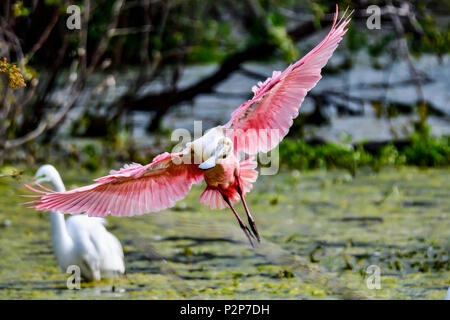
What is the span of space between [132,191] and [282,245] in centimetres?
198

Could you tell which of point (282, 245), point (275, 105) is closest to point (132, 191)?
point (275, 105)

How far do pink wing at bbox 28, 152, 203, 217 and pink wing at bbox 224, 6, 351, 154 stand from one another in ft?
0.91

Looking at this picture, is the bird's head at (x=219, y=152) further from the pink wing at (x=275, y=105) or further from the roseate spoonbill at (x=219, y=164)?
the pink wing at (x=275, y=105)

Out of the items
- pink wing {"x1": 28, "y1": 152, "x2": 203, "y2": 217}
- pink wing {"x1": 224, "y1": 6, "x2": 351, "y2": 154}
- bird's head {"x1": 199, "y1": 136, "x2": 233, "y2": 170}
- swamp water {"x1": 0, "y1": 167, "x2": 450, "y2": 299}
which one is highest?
pink wing {"x1": 224, "y1": 6, "x2": 351, "y2": 154}

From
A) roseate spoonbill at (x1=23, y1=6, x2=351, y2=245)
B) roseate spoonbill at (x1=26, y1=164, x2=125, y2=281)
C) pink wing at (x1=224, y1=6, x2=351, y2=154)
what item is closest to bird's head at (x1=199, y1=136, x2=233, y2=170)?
roseate spoonbill at (x1=23, y1=6, x2=351, y2=245)

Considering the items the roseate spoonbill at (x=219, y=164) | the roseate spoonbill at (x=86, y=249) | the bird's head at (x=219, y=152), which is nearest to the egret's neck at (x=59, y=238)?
the roseate spoonbill at (x=86, y=249)

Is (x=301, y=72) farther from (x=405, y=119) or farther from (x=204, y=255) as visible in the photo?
(x=405, y=119)

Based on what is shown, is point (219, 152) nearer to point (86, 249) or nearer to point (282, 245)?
point (86, 249)

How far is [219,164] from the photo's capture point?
10.7 ft

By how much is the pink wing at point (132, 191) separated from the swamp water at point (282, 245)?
0.91m

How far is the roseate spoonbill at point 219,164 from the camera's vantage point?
320cm

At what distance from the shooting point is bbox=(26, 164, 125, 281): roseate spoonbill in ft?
15.1

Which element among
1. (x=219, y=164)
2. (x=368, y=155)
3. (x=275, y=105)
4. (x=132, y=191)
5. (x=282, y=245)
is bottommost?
(x=282, y=245)

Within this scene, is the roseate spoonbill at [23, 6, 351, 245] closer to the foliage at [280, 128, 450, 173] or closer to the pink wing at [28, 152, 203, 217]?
the pink wing at [28, 152, 203, 217]
